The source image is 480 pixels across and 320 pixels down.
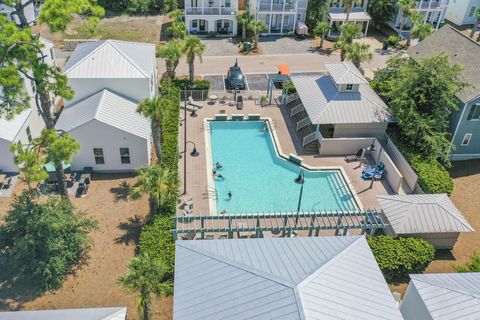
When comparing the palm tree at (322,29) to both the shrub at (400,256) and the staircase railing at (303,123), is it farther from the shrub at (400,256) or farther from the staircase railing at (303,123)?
the shrub at (400,256)

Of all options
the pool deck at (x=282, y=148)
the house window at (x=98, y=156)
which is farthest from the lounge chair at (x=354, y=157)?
the house window at (x=98, y=156)

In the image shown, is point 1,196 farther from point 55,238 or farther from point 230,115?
point 230,115

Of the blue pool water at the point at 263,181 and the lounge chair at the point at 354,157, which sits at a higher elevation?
the lounge chair at the point at 354,157

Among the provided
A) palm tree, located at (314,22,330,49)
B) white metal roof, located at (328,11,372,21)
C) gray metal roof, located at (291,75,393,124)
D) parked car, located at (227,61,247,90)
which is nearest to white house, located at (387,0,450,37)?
white metal roof, located at (328,11,372,21)

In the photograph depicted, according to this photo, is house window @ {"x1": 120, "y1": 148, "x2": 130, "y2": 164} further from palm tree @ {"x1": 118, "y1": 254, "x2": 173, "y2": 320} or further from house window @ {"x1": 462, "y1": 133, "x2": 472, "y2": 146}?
house window @ {"x1": 462, "y1": 133, "x2": 472, "y2": 146}

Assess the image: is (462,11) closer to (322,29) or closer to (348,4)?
(348,4)

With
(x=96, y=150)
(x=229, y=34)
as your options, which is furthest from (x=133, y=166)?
(x=229, y=34)
